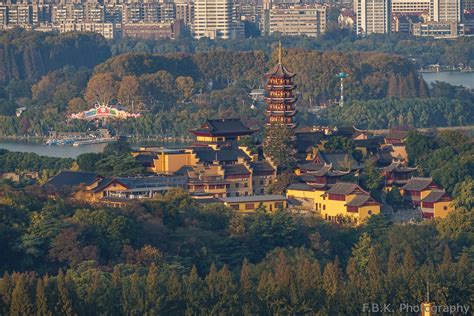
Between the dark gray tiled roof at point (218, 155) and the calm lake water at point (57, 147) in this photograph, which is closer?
the dark gray tiled roof at point (218, 155)

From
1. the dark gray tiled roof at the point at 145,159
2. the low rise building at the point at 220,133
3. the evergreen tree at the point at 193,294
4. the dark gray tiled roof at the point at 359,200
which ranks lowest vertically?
the evergreen tree at the point at 193,294

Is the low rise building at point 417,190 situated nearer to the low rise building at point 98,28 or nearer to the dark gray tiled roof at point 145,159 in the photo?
the dark gray tiled roof at point 145,159

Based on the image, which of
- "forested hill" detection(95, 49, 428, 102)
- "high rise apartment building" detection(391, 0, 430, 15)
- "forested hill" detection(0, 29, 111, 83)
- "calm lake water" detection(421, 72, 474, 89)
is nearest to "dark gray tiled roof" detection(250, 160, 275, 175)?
Answer: "forested hill" detection(95, 49, 428, 102)

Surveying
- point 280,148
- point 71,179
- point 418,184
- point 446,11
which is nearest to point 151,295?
point 71,179

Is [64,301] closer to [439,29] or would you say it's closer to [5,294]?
[5,294]

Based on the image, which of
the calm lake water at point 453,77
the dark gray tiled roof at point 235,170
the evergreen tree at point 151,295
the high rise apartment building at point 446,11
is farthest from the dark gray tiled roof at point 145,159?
the high rise apartment building at point 446,11

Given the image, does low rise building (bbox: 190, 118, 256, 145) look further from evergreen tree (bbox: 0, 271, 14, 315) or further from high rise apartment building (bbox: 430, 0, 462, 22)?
high rise apartment building (bbox: 430, 0, 462, 22)
